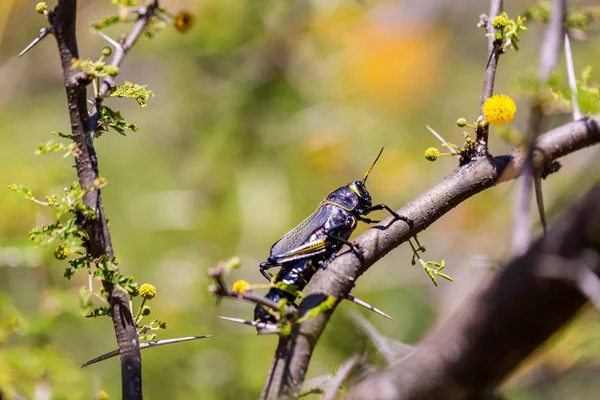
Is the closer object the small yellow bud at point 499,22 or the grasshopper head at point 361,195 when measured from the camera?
the small yellow bud at point 499,22

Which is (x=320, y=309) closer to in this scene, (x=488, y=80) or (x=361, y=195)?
(x=488, y=80)

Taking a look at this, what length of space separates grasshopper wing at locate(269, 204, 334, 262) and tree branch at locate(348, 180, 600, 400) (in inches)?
42.1

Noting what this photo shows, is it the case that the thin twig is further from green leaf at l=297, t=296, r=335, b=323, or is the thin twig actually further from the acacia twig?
the acacia twig

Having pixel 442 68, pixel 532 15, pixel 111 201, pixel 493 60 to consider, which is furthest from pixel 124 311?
pixel 442 68

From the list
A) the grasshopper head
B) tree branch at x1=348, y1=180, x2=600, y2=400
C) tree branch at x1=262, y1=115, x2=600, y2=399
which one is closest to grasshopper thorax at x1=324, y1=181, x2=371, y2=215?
the grasshopper head

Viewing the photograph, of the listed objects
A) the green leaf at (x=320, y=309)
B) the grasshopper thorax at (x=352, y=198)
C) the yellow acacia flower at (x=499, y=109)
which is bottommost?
the green leaf at (x=320, y=309)

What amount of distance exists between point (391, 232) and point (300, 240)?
24.7 inches

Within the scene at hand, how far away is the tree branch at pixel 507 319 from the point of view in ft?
3.29

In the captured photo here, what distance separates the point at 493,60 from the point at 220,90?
3.98 m

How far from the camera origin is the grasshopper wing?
2.21m

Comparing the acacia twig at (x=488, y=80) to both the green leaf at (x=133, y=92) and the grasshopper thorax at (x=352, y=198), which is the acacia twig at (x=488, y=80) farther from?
the green leaf at (x=133, y=92)

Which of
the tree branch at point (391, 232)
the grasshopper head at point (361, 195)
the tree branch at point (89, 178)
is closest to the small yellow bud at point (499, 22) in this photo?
the tree branch at point (391, 232)

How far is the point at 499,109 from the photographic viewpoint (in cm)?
171

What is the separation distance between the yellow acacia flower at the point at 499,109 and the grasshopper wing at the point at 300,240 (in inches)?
31.4
